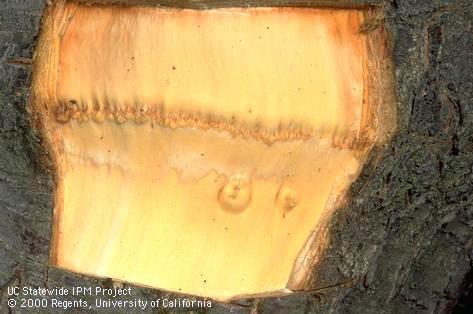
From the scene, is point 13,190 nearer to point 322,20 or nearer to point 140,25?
point 140,25

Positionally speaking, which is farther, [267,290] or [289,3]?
[267,290]

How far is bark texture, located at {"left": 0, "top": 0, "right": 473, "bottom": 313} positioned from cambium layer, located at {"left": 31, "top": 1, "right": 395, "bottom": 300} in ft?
0.09

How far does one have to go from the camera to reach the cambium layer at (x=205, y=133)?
1.05 meters

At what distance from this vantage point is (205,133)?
1.08m

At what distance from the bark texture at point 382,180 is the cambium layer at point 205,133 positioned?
3cm

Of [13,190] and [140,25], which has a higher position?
[140,25]

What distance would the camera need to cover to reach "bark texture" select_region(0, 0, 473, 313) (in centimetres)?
105

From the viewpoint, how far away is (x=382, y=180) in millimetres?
1107

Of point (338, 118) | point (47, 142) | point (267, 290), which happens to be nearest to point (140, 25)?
point (47, 142)

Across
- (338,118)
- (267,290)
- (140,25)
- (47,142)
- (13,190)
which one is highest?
(140,25)

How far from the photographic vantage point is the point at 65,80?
42.8 inches

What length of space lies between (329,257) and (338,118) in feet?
0.89

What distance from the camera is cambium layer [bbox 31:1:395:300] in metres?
1.05

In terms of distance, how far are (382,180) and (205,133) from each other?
0.35m
